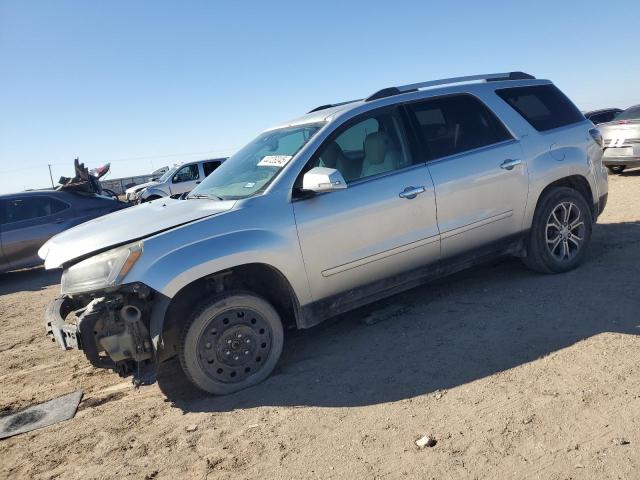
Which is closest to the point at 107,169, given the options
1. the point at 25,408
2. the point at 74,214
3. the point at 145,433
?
the point at 74,214

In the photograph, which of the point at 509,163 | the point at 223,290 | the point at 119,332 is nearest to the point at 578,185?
the point at 509,163

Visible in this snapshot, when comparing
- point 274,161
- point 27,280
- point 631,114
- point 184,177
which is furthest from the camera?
point 184,177

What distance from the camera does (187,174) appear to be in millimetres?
17953

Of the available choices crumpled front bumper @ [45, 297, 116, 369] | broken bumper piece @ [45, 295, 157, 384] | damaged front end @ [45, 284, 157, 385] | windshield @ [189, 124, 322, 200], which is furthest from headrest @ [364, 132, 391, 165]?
crumpled front bumper @ [45, 297, 116, 369]

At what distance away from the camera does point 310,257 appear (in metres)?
3.73

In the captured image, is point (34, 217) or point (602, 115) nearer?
point (34, 217)

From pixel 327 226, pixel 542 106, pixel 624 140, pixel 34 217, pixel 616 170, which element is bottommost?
pixel 616 170

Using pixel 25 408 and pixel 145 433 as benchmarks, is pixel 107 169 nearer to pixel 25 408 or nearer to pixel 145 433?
pixel 25 408

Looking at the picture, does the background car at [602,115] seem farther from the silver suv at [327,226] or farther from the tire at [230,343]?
the tire at [230,343]

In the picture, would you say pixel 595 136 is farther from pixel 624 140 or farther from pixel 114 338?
pixel 624 140

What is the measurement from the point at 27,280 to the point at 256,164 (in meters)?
7.54

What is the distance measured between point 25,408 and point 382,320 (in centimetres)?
302

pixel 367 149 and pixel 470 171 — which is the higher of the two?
pixel 367 149

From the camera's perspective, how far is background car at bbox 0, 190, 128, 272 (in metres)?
9.19
